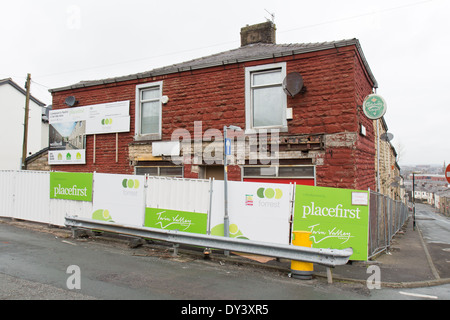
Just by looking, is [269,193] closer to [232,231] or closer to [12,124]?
[232,231]

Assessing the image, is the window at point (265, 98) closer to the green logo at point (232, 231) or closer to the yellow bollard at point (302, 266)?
the green logo at point (232, 231)

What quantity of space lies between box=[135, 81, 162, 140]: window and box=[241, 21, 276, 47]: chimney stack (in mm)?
5364

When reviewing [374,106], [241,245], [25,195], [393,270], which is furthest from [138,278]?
[25,195]

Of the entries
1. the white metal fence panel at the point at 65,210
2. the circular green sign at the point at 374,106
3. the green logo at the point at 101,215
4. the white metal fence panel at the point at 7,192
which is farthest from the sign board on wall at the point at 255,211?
the white metal fence panel at the point at 7,192

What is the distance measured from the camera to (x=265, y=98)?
11.2 meters

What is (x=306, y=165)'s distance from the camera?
10.3m

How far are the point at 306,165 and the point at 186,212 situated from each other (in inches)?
155

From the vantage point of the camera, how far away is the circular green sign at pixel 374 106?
10053 mm

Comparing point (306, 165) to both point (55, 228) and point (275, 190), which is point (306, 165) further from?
point (55, 228)

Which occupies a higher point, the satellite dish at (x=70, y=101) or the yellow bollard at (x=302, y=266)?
the satellite dish at (x=70, y=101)

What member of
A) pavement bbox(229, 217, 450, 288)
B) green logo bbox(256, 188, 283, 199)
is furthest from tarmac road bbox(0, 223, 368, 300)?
green logo bbox(256, 188, 283, 199)

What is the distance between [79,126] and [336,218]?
38.5ft

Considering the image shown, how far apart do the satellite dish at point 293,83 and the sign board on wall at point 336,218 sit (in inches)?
141

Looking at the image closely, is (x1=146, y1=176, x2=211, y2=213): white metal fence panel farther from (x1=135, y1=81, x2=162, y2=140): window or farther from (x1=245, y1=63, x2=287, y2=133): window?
(x1=135, y1=81, x2=162, y2=140): window
